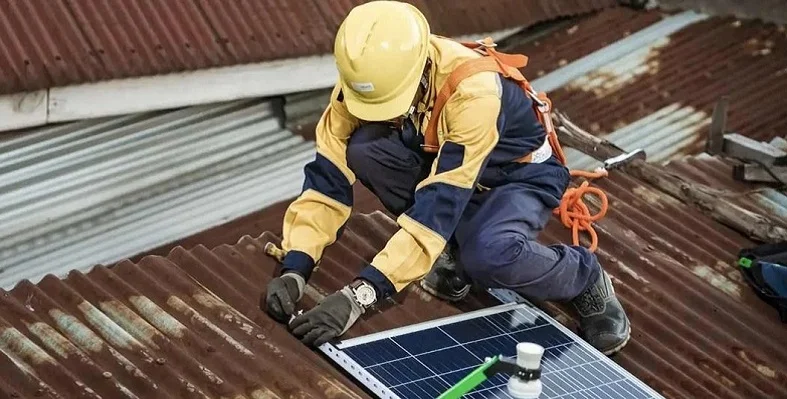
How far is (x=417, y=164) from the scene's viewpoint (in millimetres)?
4270

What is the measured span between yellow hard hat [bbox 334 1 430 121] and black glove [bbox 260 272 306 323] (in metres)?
0.69

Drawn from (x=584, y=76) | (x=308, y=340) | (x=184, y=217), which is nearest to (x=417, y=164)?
(x=308, y=340)

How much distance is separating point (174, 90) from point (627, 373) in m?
3.38

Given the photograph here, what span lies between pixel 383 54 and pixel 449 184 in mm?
486

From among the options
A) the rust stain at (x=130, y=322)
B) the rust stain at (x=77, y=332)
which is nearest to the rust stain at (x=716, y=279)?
the rust stain at (x=130, y=322)

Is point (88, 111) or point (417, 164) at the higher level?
point (417, 164)

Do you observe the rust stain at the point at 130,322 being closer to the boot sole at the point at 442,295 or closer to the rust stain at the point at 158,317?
the rust stain at the point at 158,317

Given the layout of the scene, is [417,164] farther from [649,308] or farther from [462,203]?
[649,308]

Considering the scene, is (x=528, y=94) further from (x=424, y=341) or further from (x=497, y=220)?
(x=424, y=341)

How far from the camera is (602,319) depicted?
436cm

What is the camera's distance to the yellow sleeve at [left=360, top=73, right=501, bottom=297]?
12.6 ft

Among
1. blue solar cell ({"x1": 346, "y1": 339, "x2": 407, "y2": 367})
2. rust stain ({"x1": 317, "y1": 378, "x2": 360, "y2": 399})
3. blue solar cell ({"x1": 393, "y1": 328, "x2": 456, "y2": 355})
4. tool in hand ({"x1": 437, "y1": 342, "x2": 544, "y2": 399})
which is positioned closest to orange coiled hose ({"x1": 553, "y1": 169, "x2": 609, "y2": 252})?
blue solar cell ({"x1": 393, "y1": 328, "x2": 456, "y2": 355})

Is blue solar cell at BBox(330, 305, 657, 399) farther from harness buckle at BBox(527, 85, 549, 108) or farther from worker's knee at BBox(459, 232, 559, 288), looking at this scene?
harness buckle at BBox(527, 85, 549, 108)

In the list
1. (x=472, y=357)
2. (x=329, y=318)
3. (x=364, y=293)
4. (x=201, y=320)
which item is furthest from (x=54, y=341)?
(x=472, y=357)
